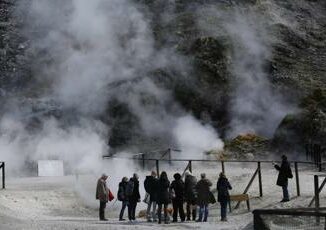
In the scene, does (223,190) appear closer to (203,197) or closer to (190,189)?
(203,197)

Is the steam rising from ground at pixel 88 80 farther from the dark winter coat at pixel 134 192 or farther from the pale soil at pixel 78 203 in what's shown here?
the dark winter coat at pixel 134 192

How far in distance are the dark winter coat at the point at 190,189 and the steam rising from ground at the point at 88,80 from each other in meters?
9.36

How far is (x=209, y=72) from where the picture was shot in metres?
32.0

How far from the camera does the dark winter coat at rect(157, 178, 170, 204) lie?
12812mm

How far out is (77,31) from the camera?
119 feet

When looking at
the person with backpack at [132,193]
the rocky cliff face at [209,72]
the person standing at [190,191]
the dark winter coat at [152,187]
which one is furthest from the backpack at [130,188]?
the rocky cliff face at [209,72]

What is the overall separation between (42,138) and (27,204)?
11.0 metres

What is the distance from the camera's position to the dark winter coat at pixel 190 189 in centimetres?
1313

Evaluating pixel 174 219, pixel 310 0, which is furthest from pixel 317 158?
pixel 310 0

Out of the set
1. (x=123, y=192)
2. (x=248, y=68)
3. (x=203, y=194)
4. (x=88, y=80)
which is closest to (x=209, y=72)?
(x=248, y=68)

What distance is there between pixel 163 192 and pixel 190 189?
2.32 ft

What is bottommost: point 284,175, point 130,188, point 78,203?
point 78,203

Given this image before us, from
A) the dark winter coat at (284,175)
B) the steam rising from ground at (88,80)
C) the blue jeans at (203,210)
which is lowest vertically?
the blue jeans at (203,210)

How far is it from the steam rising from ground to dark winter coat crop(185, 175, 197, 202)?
9363 mm
